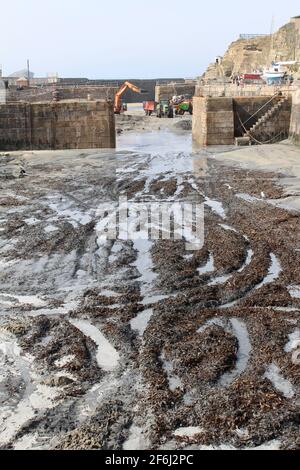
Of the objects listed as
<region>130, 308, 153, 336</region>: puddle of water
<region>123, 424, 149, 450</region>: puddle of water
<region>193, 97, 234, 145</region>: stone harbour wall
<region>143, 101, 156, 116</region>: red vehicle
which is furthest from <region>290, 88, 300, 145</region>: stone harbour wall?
<region>143, 101, 156, 116</region>: red vehicle

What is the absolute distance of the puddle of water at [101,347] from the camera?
6.34m

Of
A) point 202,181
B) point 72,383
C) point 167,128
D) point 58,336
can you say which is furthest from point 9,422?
point 167,128

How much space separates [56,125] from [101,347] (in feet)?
71.4

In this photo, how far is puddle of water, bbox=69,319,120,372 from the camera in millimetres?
6341

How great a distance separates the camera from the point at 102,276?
9570mm

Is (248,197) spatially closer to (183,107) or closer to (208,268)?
(208,268)

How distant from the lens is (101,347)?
6.82 metres

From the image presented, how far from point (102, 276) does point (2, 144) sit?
1952 centimetres

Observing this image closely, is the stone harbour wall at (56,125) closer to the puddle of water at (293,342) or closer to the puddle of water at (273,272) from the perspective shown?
the puddle of water at (273,272)

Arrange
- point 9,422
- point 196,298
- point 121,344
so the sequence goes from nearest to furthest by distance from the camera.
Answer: point 9,422, point 121,344, point 196,298

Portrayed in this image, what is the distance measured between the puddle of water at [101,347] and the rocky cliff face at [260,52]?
50.0 meters

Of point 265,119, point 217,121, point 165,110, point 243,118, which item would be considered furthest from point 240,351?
point 165,110

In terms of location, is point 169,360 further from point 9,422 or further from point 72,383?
point 9,422

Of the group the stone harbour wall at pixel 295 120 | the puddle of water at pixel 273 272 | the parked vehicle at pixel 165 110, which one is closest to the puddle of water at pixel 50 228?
the puddle of water at pixel 273 272
